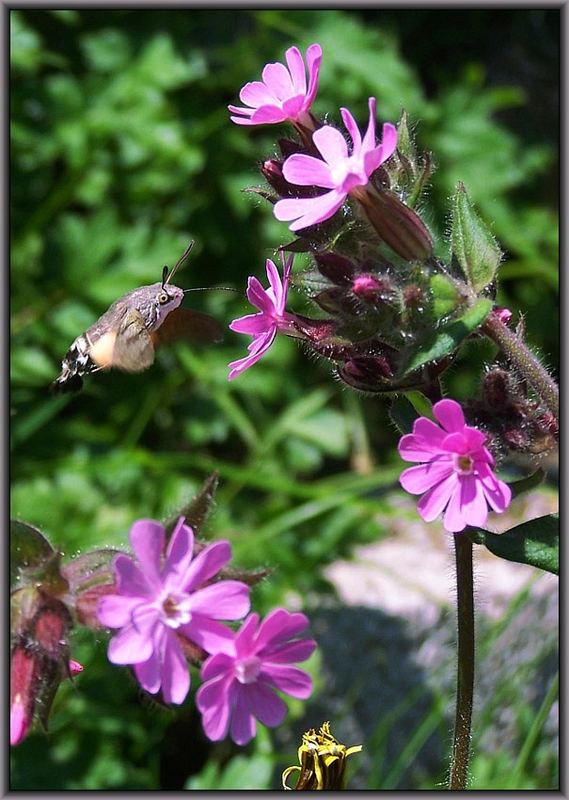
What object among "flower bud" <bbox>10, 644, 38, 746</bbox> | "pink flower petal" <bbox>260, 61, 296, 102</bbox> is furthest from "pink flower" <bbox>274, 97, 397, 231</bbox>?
A: "flower bud" <bbox>10, 644, 38, 746</bbox>

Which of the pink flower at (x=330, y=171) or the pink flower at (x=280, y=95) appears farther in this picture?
the pink flower at (x=280, y=95)

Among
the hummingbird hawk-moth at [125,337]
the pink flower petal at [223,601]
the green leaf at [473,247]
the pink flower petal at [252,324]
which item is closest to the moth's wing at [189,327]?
the hummingbird hawk-moth at [125,337]

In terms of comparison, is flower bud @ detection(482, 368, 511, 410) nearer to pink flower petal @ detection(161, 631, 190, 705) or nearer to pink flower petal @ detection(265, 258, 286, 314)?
pink flower petal @ detection(265, 258, 286, 314)

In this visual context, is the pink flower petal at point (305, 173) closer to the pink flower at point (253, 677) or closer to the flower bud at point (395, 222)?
the flower bud at point (395, 222)

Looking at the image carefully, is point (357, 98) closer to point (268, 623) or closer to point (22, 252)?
point (22, 252)

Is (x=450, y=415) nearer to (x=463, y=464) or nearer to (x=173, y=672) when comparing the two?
(x=463, y=464)
